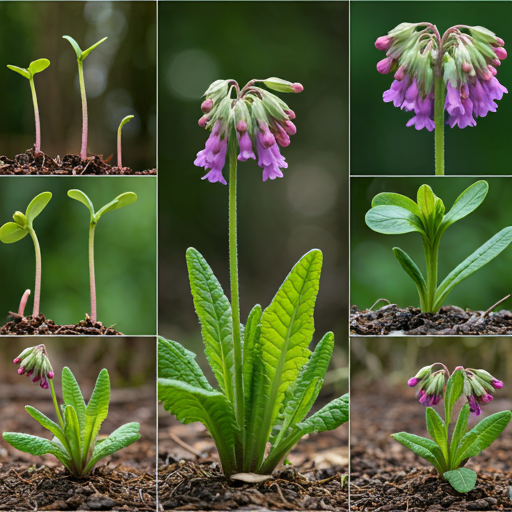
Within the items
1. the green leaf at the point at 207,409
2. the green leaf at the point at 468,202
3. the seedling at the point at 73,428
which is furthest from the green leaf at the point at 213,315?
the green leaf at the point at 468,202

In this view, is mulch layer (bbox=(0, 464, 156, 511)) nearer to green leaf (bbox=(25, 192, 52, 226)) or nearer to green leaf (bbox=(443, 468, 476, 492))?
green leaf (bbox=(25, 192, 52, 226))

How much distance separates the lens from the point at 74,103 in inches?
133

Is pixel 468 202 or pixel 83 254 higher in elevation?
pixel 468 202

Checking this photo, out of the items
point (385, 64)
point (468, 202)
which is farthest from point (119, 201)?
point (468, 202)

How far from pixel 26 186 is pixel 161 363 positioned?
1485 millimetres

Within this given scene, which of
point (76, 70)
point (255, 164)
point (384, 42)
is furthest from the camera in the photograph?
point (255, 164)

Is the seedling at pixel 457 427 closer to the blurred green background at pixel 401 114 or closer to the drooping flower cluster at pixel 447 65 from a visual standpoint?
the blurred green background at pixel 401 114

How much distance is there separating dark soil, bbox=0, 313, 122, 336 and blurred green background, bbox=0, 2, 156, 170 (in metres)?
1.00

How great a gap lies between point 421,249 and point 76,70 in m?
2.28

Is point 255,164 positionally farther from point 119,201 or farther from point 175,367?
point 175,367

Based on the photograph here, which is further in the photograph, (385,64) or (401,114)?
(401,114)

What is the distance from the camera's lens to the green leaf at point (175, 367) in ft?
8.84

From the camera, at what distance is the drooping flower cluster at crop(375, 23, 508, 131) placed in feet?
8.44

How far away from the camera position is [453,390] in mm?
2730
